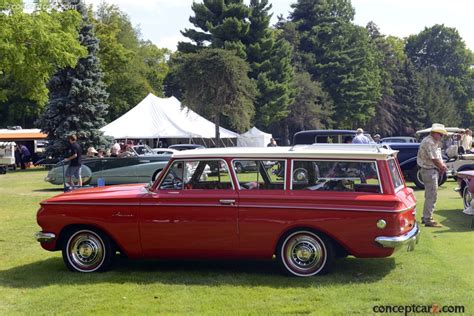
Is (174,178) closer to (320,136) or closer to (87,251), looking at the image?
(87,251)

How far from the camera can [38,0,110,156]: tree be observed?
36344mm

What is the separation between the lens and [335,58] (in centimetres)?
5659

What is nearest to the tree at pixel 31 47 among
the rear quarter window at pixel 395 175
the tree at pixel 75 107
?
the rear quarter window at pixel 395 175

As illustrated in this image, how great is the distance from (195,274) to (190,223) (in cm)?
70

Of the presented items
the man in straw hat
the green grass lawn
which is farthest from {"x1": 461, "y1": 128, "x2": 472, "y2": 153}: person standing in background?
the green grass lawn

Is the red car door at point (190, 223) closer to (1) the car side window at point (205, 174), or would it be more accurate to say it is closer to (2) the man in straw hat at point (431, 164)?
(1) the car side window at point (205, 174)

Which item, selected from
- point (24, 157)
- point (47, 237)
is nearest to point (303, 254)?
point (47, 237)

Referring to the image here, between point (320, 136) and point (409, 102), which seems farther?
point (409, 102)

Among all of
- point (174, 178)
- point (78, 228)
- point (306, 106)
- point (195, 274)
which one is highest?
point (306, 106)

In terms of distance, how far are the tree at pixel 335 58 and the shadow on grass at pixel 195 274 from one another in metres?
49.0

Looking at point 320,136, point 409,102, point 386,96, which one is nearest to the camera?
point 320,136

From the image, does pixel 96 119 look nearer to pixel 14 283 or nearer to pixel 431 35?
pixel 14 283

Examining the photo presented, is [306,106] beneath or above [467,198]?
above

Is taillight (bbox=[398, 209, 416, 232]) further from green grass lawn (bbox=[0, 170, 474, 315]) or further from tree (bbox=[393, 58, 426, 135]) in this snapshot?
tree (bbox=[393, 58, 426, 135])
